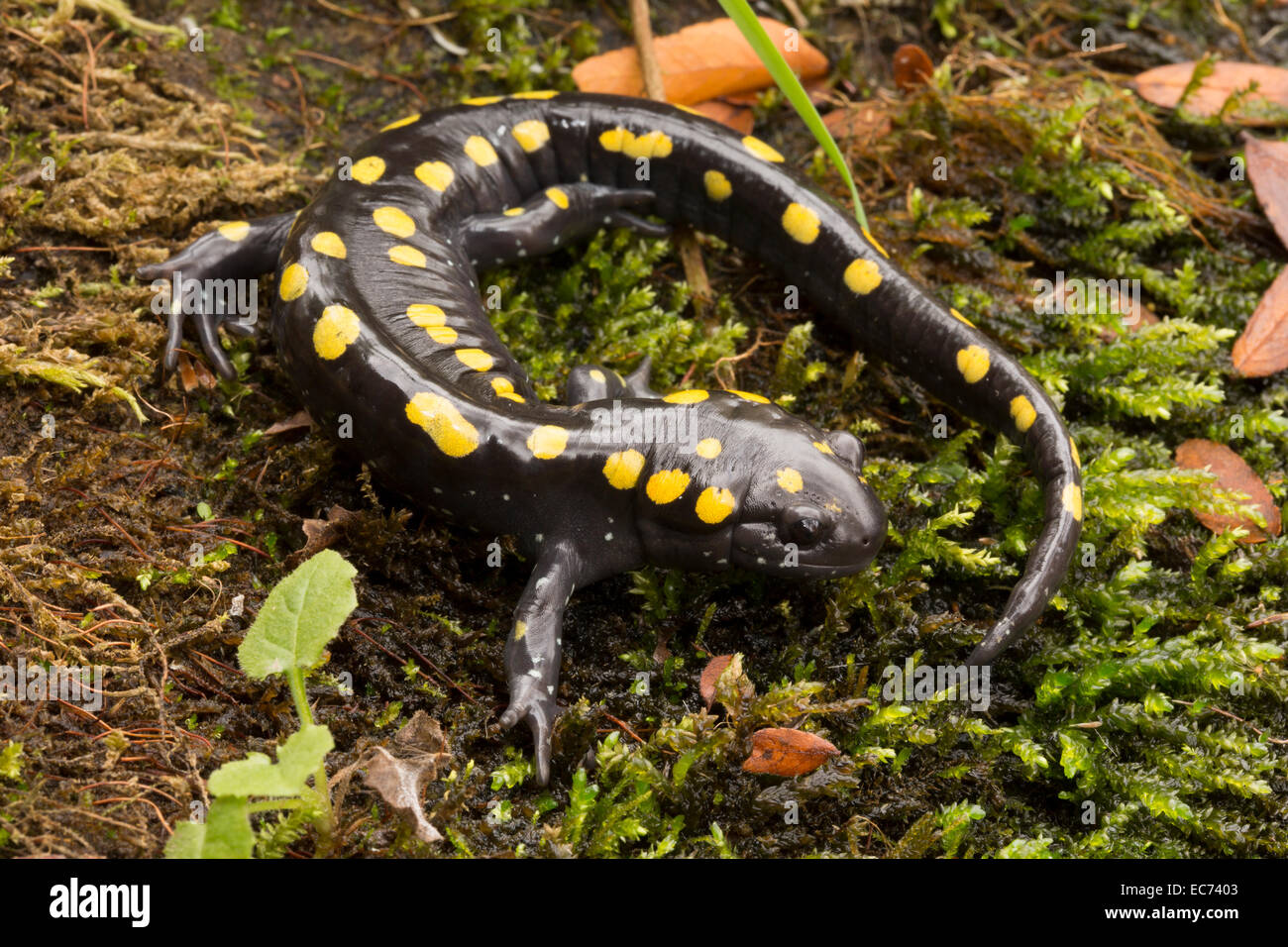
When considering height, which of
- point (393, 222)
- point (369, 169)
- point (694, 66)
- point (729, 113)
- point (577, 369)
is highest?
point (694, 66)

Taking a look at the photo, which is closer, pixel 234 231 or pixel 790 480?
pixel 790 480

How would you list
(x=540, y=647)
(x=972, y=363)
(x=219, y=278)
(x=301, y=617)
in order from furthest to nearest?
(x=219, y=278) → (x=972, y=363) → (x=540, y=647) → (x=301, y=617)

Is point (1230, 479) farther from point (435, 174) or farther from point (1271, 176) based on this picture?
point (435, 174)

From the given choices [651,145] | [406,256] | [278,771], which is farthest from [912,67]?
[278,771]

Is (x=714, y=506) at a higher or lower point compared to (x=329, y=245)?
lower

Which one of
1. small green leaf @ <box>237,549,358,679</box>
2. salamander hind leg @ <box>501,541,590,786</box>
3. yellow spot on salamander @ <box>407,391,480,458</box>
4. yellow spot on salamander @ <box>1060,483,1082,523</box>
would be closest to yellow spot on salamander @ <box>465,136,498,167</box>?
yellow spot on salamander @ <box>407,391,480,458</box>

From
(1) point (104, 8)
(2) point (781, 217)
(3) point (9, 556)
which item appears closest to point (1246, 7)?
(2) point (781, 217)
